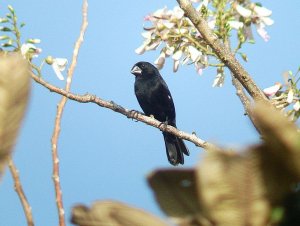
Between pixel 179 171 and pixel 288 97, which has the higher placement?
pixel 288 97

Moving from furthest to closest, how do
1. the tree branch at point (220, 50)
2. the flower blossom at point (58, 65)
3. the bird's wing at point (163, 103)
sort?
1. the bird's wing at point (163, 103)
2. the flower blossom at point (58, 65)
3. the tree branch at point (220, 50)

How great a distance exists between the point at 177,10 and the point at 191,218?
7.52 feet

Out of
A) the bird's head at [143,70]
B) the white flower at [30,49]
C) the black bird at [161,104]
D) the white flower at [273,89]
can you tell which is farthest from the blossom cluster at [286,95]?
the bird's head at [143,70]

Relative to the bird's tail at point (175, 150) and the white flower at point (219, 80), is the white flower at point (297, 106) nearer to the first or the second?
the white flower at point (219, 80)

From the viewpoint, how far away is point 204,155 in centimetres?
22

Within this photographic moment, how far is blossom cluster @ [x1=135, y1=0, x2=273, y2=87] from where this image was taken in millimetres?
2375

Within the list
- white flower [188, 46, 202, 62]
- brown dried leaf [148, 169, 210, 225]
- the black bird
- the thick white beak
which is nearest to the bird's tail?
the black bird

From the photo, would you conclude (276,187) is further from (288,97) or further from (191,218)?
(288,97)

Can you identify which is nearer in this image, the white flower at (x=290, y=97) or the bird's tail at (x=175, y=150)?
the white flower at (x=290, y=97)

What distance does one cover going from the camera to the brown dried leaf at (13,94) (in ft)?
0.81

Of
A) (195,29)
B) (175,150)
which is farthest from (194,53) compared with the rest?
(175,150)

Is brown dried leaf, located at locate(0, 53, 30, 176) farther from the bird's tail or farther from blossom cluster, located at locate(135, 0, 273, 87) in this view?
the bird's tail

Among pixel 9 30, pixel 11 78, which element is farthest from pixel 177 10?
pixel 11 78

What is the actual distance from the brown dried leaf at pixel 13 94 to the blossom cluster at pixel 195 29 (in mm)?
2086
